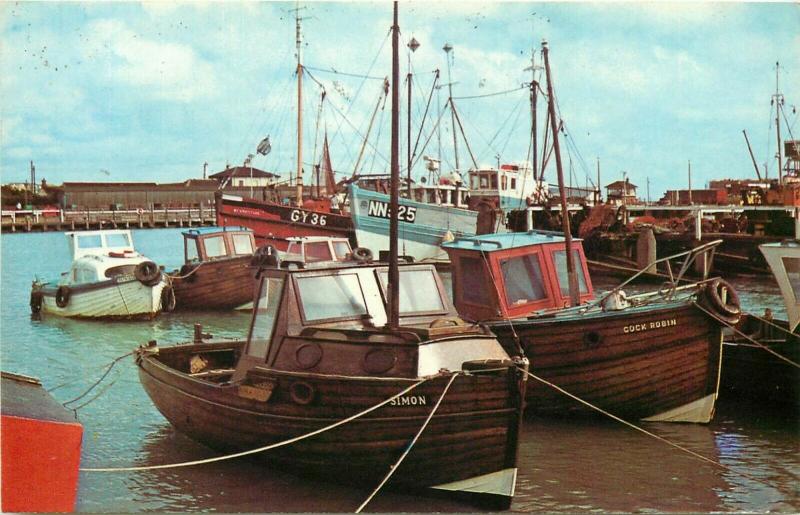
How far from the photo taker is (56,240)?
51.1 meters

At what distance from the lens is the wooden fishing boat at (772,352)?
35.9 ft

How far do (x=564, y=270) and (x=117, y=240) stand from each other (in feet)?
44.1

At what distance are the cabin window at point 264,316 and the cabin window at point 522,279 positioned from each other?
3495 mm

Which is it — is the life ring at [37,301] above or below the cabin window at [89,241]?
below

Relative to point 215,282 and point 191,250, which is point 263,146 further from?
point 215,282

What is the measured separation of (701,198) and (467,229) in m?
16.7

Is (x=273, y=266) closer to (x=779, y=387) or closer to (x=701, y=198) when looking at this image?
(x=779, y=387)

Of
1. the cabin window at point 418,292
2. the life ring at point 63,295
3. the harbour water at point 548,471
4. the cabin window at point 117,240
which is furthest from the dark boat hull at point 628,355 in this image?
the cabin window at point 117,240

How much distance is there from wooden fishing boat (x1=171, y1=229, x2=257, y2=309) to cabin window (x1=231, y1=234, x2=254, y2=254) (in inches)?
1.0

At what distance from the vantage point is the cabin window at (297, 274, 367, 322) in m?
8.21

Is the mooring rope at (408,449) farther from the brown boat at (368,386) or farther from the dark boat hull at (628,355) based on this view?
the dark boat hull at (628,355)

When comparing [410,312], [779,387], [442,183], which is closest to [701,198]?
[442,183]

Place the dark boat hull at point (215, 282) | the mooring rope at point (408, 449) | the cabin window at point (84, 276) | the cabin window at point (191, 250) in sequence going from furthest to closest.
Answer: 1. the cabin window at point (191, 250)
2. the dark boat hull at point (215, 282)
3. the cabin window at point (84, 276)
4. the mooring rope at point (408, 449)

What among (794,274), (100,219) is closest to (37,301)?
(794,274)
